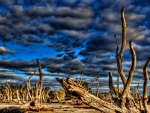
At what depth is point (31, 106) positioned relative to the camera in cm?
2784

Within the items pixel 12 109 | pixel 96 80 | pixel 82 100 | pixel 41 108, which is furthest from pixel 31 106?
pixel 96 80

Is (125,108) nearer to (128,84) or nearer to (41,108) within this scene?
(128,84)

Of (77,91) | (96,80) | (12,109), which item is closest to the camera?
(77,91)

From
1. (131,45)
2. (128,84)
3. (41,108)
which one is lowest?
(41,108)

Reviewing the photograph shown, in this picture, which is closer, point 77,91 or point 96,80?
point 77,91

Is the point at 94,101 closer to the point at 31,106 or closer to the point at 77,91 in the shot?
the point at 77,91

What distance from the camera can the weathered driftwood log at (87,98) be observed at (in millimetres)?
10727

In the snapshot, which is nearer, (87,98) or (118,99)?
(87,98)

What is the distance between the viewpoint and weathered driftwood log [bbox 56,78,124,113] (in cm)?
1073

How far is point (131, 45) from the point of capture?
10.7 m

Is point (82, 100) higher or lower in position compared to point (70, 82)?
lower

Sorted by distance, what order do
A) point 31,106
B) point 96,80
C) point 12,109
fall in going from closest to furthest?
point 12,109 → point 31,106 → point 96,80

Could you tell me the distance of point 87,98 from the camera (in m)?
10.9

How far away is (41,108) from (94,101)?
18.4 m
